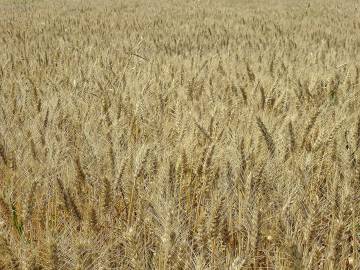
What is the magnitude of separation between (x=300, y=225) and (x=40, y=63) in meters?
2.81

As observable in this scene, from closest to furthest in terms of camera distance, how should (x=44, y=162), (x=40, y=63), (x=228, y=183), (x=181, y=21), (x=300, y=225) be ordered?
(x=300, y=225) < (x=228, y=183) < (x=44, y=162) < (x=40, y=63) < (x=181, y=21)

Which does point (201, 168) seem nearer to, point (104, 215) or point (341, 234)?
point (104, 215)

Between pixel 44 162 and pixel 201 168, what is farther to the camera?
pixel 44 162

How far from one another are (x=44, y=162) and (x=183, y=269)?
0.76 metres

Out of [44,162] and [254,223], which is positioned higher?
[254,223]

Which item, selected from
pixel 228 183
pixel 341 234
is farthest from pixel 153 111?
pixel 341 234

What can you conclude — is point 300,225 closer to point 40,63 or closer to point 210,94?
point 210,94

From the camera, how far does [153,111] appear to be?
2.10 m

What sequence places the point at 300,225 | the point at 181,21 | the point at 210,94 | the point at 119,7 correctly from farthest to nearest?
the point at 119,7
the point at 181,21
the point at 210,94
the point at 300,225

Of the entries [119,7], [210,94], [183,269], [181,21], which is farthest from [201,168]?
[119,7]

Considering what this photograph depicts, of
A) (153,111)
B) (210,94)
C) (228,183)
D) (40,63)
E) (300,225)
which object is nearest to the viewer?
(300,225)

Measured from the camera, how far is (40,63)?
3459 millimetres

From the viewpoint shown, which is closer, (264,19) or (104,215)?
(104,215)

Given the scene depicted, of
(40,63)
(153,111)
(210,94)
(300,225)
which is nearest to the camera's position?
(300,225)
